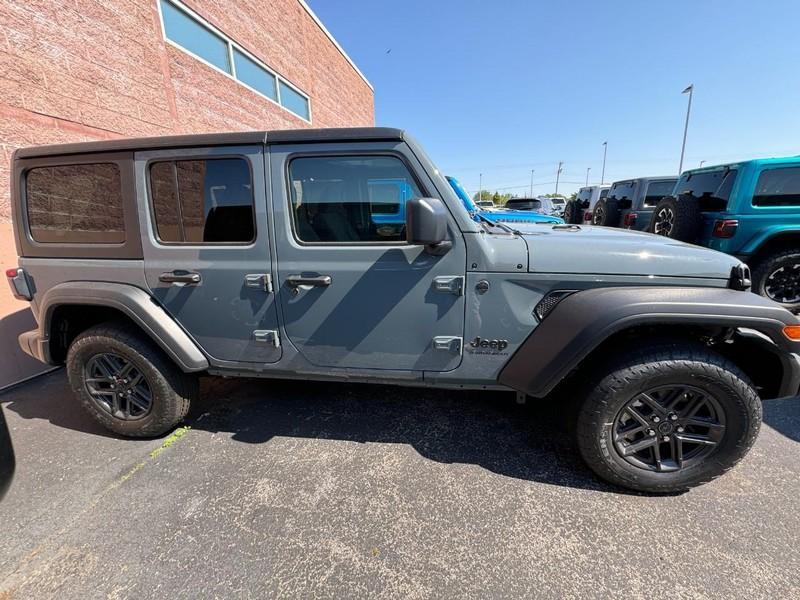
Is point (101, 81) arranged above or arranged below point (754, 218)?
above

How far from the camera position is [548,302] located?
195cm

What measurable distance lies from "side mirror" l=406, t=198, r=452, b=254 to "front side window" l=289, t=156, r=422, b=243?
0.28m

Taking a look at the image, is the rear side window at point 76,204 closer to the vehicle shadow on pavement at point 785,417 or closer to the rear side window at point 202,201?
the rear side window at point 202,201

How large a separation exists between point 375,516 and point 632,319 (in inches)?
67.1

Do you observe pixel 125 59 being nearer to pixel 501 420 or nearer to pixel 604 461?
pixel 501 420

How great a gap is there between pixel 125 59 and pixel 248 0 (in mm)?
5295

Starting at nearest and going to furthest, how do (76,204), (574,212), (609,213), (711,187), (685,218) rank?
(76,204)
(685,218)
(711,187)
(609,213)
(574,212)

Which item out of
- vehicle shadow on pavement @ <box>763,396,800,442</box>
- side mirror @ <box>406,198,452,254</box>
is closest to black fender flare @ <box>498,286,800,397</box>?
side mirror @ <box>406,198,452,254</box>

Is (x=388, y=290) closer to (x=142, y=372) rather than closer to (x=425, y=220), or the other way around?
(x=425, y=220)

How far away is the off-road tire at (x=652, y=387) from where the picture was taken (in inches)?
70.7

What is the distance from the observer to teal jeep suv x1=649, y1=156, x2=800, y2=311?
4414 millimetres

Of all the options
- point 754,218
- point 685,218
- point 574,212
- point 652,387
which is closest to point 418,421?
point 652,387

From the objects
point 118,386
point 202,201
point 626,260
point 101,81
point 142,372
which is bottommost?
point 118,386

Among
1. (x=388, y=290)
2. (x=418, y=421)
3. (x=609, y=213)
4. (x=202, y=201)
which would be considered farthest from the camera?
(x=609, y=213)
